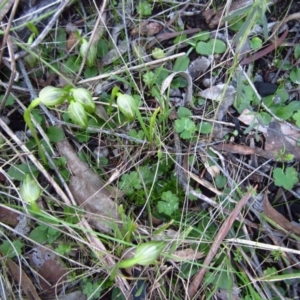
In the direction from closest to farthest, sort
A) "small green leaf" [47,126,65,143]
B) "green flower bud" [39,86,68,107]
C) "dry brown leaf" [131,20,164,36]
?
"green flower bud" [39,86,68,107] → "small green leaf" [47,126,65,143] → "dry brown leaf" [131,20,164,36]

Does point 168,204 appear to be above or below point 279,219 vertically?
above

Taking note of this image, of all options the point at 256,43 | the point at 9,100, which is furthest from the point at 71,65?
the point at 256,43

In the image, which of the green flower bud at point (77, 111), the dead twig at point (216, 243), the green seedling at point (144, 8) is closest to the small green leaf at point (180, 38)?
the green seedling at point (144, 8)

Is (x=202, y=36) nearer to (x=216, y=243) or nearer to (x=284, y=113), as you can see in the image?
(x=284, y=113)

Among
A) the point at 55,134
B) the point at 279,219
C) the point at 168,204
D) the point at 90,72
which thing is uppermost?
the point at 90,72

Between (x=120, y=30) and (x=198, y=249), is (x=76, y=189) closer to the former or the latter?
(x=198, y=249)

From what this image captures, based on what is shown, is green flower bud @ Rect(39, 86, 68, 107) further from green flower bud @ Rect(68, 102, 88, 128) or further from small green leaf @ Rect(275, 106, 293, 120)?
small green leaf @ Rect(275, 106, 293, 120)

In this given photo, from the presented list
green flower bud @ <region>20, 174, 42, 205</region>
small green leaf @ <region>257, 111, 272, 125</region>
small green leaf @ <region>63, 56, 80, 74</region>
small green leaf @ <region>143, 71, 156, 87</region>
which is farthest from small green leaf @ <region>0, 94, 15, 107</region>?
small green leaf @ <region>257, 111, 272, 125</region>
